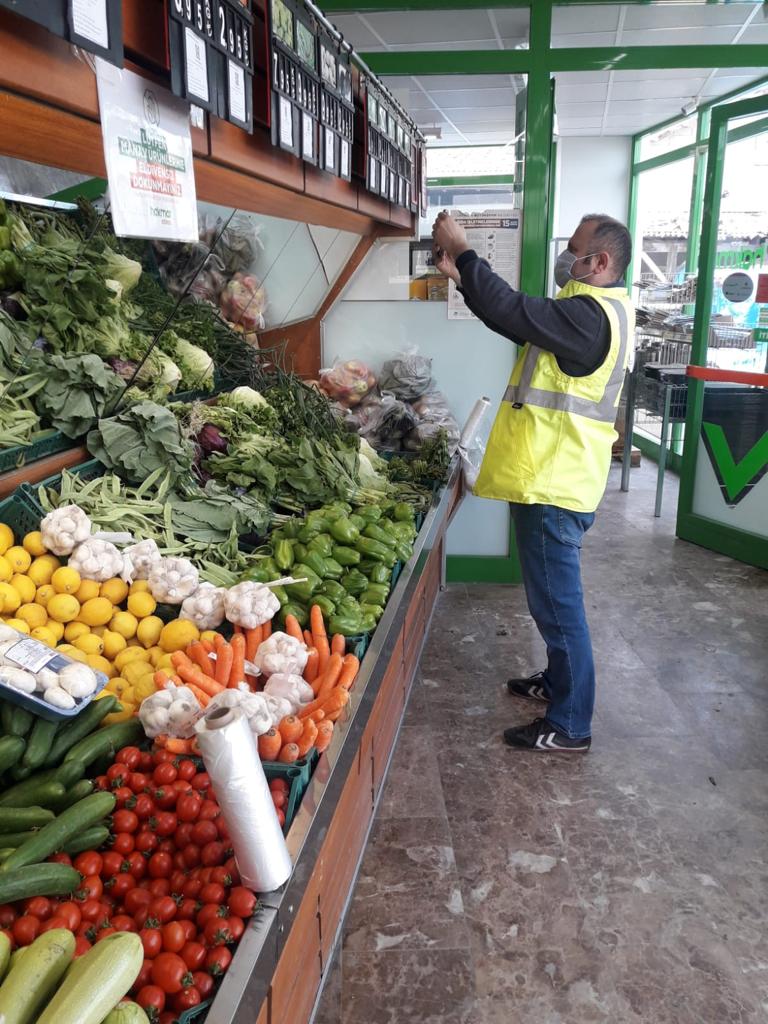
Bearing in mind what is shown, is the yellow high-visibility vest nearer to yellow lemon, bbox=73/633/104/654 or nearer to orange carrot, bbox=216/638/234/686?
orange carrot, bbox=216/638/234/686

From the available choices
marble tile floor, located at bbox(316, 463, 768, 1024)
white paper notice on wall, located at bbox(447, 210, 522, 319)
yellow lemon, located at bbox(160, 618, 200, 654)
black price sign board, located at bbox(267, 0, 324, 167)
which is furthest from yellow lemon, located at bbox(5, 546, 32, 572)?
white paper notice on wall, located at bbox(447, 210, 522, 319)

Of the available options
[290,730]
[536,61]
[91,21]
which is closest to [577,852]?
[290,730]

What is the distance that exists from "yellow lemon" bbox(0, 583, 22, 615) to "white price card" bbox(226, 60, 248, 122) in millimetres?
1204

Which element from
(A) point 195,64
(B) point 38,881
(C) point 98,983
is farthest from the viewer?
(A) point 195,64

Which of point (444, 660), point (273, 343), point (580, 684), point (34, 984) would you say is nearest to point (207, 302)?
point (273, 343)

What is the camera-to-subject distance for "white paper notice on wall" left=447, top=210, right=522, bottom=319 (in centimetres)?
489

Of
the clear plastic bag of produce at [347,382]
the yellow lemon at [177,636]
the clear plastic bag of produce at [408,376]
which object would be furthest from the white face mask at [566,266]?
the yellow lemon at [177,636]

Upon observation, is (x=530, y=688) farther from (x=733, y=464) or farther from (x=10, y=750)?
(x=733, y=464)

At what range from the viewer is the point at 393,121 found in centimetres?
362

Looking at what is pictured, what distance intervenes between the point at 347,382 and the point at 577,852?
2.88m

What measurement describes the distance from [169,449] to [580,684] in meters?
1.88

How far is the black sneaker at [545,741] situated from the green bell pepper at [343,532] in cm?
123

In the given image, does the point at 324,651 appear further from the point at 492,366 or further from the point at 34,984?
the point at 492,366

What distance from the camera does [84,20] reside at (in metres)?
1.27
